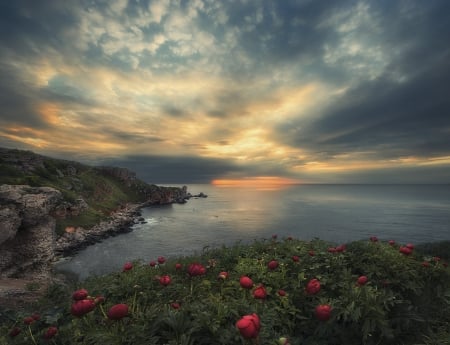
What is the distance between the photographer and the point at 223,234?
2643 inches

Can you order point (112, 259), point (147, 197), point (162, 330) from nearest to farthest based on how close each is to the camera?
point (162, 330), point (112, 259), point (147, 197)

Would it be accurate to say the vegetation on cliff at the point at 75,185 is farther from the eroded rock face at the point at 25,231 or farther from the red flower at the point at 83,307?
the red flower at the point at 83,307

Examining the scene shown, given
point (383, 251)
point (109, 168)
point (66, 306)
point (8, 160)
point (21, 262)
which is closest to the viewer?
point (66, 306)

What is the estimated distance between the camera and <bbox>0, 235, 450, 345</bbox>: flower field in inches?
123

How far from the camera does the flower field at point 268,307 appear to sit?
3.14 metres

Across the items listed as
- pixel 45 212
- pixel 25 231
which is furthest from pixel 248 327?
pixel 25 231

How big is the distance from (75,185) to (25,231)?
273ft

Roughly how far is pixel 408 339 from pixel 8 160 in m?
108

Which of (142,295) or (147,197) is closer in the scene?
(142,295)

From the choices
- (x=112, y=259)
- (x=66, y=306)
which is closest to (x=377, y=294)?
(x=66, y=306)

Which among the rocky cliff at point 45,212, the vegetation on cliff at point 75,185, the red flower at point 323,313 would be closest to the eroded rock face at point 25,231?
the rocky cliff at point 45,212

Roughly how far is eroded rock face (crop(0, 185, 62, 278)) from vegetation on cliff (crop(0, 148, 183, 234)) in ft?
118

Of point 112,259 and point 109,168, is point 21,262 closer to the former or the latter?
point 112,259

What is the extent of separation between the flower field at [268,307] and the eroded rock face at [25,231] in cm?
2077
